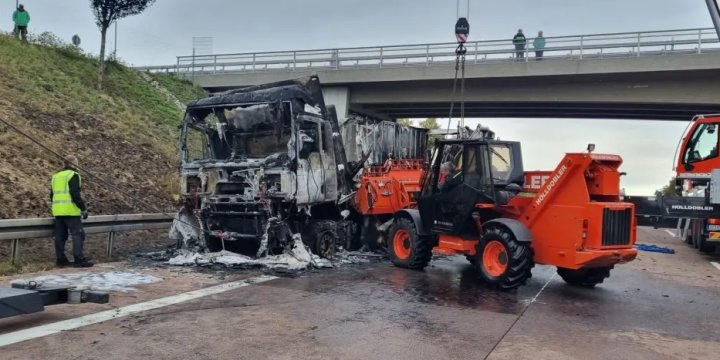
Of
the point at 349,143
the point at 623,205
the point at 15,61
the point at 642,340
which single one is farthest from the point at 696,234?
the point at 15,61

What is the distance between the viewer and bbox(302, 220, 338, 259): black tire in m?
10.2

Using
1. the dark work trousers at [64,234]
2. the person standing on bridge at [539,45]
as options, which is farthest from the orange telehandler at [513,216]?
the person standing on bridge at [539,45]

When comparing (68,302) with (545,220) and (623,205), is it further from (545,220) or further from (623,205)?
(623,205)

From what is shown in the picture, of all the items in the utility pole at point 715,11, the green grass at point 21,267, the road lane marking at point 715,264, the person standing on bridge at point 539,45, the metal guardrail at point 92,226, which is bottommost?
the road lane marking at point 715,264

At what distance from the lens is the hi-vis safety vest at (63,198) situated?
27.8 feet

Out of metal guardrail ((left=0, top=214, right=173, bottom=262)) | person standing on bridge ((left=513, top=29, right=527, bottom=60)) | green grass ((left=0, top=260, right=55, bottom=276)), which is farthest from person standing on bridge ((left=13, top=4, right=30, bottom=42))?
person standing on bridge ((left=513, top=29, right=527, bottom=60))

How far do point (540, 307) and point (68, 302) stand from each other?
551 centimetres

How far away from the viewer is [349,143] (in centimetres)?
1201

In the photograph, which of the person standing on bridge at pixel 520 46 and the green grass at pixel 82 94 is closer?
the green grass at pixel 82 94

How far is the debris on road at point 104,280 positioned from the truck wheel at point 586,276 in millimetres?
6197

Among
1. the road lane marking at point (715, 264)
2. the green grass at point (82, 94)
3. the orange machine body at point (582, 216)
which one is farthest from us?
the green grass at point (82, 94)

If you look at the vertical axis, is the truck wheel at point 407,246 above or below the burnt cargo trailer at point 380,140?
below

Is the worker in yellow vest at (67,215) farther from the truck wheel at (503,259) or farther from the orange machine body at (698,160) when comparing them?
the orange machine body at (698,160)

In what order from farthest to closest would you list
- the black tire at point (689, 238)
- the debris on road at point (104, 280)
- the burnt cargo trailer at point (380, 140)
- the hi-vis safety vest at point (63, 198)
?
the black tire at point (689, 238), the burnt cargo trailer at point (380, 140), the hi-vis safety vest at point (63, 198), the debris on road at point (104, 280)
